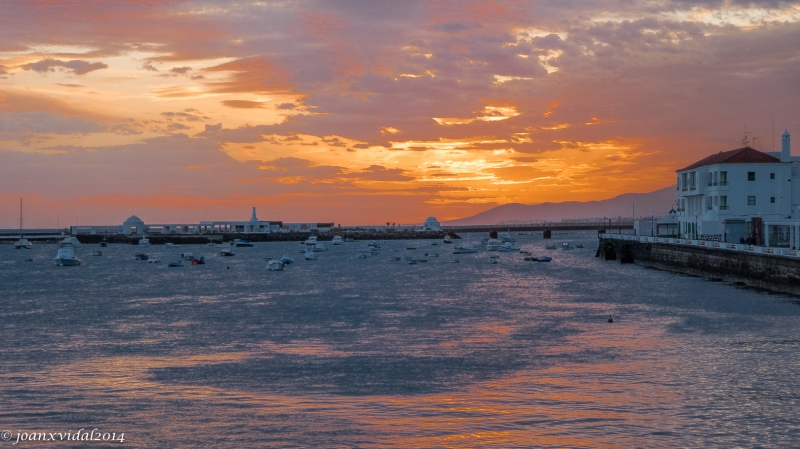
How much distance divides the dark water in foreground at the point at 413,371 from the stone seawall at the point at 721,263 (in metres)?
2.25

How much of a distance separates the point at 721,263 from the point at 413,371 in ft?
148

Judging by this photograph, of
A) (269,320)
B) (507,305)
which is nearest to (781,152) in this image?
(507,305)

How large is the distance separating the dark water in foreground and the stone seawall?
2249mm

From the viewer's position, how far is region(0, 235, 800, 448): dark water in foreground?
18.2m

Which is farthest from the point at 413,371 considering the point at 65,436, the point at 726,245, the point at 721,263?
the point at 726,245

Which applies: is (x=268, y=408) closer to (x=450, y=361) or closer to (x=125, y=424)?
(x=125, y=424)

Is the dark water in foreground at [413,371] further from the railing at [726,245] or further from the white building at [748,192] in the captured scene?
the white building at [748,192]

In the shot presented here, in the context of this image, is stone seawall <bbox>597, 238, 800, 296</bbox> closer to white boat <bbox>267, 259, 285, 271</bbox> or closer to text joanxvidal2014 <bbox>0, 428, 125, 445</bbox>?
white boat <bbox>267, 259, 285, 271</bbox>

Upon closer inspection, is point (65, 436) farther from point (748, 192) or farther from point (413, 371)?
point (748, 192)

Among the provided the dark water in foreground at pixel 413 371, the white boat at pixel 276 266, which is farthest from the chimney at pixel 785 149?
the white boat at pixel 276 266

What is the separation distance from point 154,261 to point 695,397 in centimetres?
10274

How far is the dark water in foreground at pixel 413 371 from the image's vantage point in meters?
18.2

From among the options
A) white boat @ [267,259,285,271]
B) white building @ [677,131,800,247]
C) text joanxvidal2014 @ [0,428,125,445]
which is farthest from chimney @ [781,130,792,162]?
text joanxvidal2014 @ [0,428,125,445]

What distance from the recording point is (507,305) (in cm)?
4766
